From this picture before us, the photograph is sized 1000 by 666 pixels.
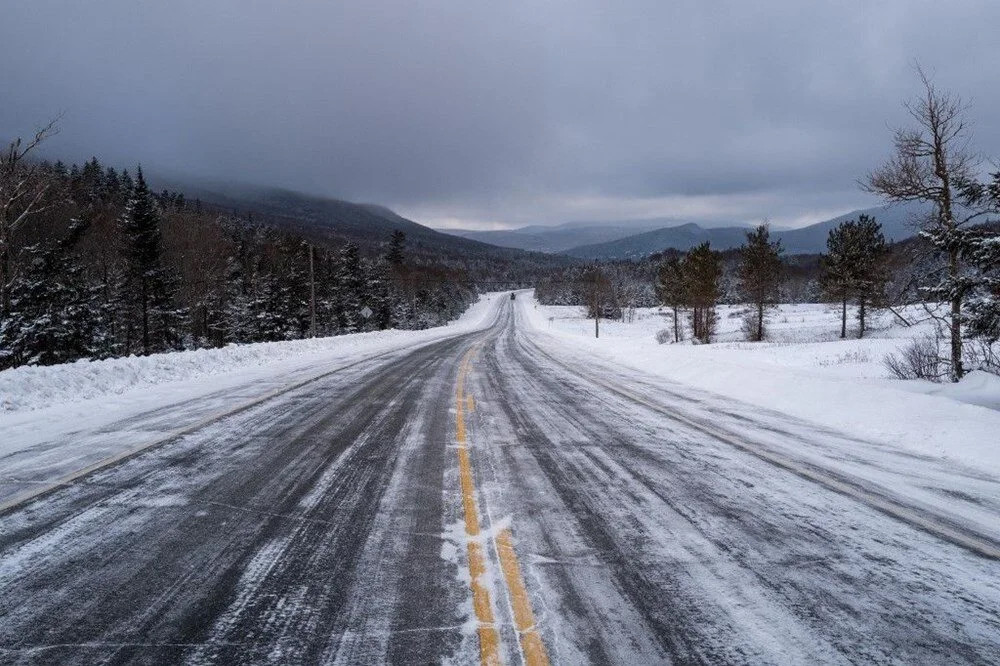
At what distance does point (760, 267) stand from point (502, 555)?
4371cm

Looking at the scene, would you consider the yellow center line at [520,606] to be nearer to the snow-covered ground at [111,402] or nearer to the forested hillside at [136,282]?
the snow-covered ground at [111,402]

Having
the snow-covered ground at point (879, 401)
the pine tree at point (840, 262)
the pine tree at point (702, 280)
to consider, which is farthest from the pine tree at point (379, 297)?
the snow-covered ground at point (879, 401)

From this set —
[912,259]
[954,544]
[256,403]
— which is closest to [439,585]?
[954,544]

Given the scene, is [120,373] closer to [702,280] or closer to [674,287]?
[702,280]

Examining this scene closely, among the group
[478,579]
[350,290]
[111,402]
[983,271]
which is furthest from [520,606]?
[350,290]

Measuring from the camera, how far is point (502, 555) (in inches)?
133

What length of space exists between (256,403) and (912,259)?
607 inches

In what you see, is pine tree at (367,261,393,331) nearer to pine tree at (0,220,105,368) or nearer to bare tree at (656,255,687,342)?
pine tree at (0,220,105,368)

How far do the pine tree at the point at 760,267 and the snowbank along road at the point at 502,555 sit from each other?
39.0 m

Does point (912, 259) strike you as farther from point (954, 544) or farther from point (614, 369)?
point (954, 544)

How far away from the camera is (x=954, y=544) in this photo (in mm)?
3648

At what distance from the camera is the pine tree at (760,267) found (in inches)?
1621

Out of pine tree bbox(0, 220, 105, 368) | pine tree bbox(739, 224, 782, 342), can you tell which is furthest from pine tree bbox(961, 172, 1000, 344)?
pine tree bbox(739, 224, 782, 342)

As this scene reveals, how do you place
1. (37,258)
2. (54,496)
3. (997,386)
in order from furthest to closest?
(37,258), (997,386), (54,496)
